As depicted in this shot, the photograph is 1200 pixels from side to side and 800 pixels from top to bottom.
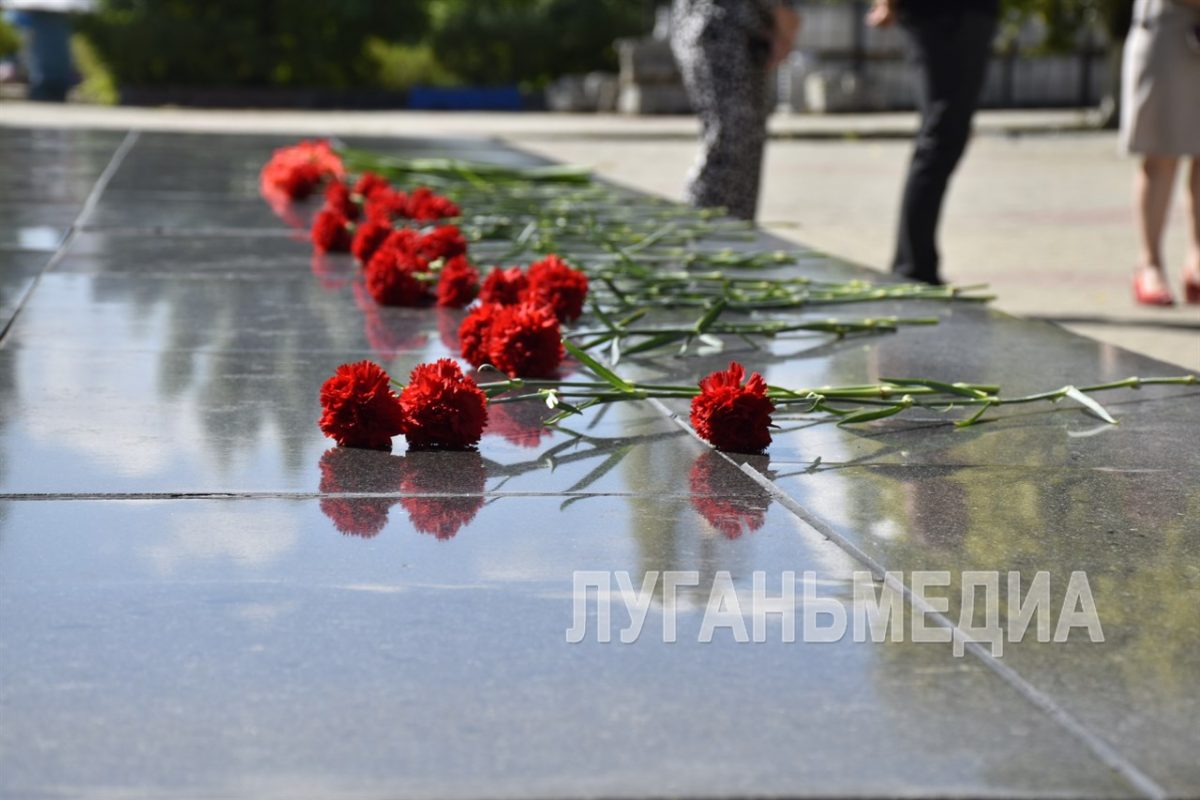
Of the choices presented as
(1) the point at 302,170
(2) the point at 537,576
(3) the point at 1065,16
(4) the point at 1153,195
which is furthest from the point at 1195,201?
(3) the point at 1065,16

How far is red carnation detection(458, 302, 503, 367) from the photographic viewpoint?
279 cm

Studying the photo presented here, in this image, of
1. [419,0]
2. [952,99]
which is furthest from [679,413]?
[419,0]

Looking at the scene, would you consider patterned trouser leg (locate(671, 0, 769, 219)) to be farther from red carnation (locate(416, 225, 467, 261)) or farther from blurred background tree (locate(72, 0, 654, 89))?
blurred background tree (locate(72, 0, 654, 89))

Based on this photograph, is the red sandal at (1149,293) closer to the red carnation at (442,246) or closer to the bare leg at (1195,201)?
the bare leg at (1195,201)

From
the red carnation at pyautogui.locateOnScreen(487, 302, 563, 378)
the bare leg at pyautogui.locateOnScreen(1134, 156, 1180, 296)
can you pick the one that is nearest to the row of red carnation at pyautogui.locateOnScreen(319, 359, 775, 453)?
the red carnation at pyautogui.locateOnScreen(487, 302, 563, 378)

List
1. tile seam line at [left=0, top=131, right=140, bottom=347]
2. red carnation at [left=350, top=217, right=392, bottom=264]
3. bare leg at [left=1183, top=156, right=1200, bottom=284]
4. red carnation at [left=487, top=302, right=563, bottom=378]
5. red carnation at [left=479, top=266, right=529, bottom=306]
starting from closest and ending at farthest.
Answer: red carnation at [left=487, top=302, right=563, bottom=378] → red carnation at [left=479, top=266, right=529, bottom=306] → tile seam line at [left=0, top=131, right=140, bottom=347] → red carnation at [left=350, top=217, right=392, bottom=264] → bare leg at [left=1183, top=156, right=1200, bottom=284]

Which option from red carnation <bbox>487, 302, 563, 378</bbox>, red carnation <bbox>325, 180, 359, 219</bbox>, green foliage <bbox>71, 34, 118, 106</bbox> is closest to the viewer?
red carnation <bbox>487, 302, 563, 378</bbox>

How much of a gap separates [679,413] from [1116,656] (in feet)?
3.85

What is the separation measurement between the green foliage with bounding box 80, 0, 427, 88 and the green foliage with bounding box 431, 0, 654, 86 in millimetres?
790

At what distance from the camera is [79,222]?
209 inches

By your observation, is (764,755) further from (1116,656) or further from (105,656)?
(105,656)

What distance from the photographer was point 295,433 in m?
2.50

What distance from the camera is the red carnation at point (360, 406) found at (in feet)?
7.63

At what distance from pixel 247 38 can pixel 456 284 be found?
26.5 m
